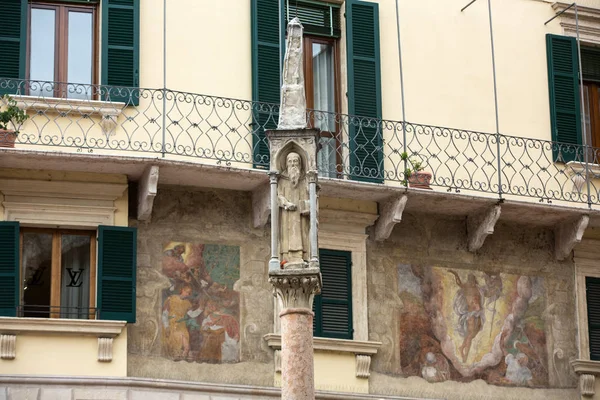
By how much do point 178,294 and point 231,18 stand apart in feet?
12.2

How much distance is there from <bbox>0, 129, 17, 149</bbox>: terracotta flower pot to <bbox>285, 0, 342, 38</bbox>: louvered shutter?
4.36 meters

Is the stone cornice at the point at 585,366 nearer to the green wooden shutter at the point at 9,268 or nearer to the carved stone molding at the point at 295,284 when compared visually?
the carved stone molding at the point at 295,284

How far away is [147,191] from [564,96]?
6.48 metres

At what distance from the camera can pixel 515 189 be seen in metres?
21.3

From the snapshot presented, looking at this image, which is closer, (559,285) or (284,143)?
(284,143)

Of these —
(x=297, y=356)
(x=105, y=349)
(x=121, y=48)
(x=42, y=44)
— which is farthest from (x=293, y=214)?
(x=42, y=44)

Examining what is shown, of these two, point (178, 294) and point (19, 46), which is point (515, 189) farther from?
point (19, 46)

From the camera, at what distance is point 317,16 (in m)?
21.3

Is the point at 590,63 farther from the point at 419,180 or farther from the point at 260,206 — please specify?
the point at 260,206

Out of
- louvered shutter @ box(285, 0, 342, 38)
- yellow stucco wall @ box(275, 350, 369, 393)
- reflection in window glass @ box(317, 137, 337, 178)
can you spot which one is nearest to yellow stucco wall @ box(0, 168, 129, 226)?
reflection in window glass @ box(317, 137, 337, 178)

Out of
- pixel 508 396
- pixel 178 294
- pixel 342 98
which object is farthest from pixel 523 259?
pixel 178 294

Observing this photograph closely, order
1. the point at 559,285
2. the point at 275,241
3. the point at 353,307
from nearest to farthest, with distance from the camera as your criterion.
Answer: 1. the point at 275,241
2. the point at 353,307
3. the point at 559,285

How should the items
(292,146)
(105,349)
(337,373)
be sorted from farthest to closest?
(337,373) < (105,349) < (292,146)

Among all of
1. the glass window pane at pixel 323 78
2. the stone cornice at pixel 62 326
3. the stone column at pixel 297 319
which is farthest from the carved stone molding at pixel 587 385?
the stone column at pixel 297 319
